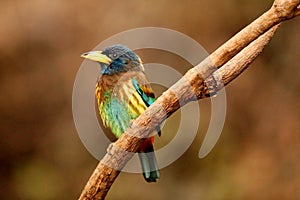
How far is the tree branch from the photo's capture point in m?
1.36

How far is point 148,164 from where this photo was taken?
1807 mm

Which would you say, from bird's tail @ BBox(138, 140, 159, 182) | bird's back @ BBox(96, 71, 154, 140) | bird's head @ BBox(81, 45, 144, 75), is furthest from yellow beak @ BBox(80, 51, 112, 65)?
bird's tail @ BBox(138, 140, 159, 182)

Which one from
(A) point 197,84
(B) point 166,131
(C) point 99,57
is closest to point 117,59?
(C) point 99,57

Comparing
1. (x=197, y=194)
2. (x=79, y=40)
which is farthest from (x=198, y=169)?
(x=79, y=40)

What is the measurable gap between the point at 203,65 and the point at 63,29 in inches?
99.3

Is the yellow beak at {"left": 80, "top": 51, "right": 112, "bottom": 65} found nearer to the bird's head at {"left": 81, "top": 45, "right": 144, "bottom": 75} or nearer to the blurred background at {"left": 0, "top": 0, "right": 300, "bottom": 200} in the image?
the bird's head at {"left": 81, "top": 45, "right": 144, "bottom": 75}

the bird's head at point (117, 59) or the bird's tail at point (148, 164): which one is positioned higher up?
the bird's head at point (117, 59)

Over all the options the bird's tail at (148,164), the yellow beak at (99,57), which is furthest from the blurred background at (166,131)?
the yellow beak at (99,57)

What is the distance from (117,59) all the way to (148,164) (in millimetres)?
337

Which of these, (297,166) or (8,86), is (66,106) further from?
(297,166)

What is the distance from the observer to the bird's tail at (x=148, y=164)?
1.78m

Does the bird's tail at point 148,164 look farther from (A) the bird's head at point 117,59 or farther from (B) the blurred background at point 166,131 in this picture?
(B) the blurred background at point 166,131

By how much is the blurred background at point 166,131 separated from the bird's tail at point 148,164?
6.63 ft

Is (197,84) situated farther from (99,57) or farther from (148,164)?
(148,164)
